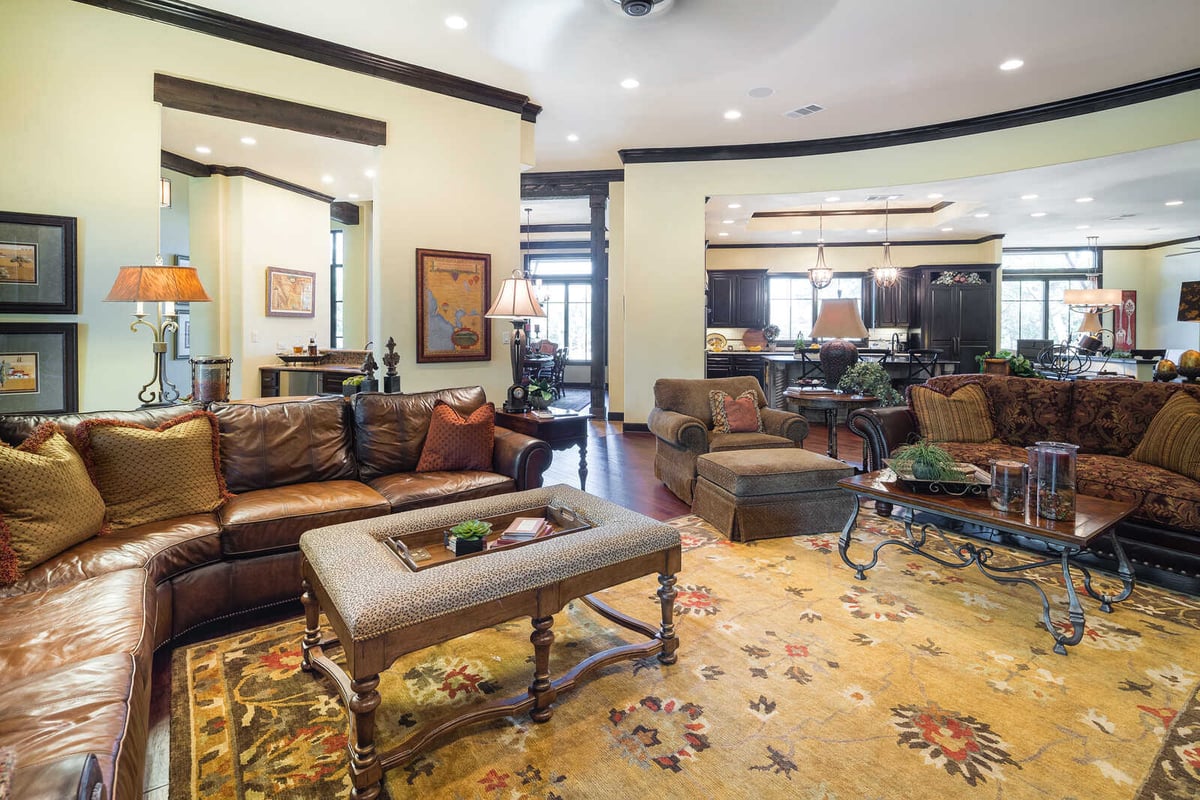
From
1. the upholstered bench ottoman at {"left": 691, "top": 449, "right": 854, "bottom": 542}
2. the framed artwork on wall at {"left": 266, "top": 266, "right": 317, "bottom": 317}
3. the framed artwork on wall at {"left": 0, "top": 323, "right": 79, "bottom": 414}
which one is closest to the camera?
the framed artwork on wall at {"left": 0, "top": 323, "right": 79, "bottom": 414}

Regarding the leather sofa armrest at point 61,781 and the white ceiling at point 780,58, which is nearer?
the leather sofa armrest at point 61,781

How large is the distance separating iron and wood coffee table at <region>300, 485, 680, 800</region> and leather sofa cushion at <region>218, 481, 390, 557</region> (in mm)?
489

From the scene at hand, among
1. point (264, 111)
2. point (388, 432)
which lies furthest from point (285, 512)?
point (264, 111)

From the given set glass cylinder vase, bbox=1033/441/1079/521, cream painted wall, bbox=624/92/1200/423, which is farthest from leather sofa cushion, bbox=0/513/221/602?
cream painted wall, bbox=624/92/1200/423

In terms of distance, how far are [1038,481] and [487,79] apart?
15.8ft

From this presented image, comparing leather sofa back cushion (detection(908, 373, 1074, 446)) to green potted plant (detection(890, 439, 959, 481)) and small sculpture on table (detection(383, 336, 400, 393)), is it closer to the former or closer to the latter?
green potted plant (detection(890, 439, 959, 481))

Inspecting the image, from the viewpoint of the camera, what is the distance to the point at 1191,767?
167 centimetres

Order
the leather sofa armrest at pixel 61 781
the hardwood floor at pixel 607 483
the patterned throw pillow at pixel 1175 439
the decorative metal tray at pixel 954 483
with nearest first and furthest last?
the leather sofa armrest at pixel 61 781 < the hardwood floor at pixel 607 483 < the decorative metal tray at pixel 954 483 < the patterned throw pillow at pixel 1175 439

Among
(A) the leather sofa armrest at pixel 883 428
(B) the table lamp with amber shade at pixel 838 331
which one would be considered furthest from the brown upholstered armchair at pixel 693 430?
(B) the table lamp with amber shade at pixel 838 331

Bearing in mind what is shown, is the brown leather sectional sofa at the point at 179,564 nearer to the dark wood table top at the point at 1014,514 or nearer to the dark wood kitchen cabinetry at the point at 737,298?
the dark wood table top at the point at 1014,514

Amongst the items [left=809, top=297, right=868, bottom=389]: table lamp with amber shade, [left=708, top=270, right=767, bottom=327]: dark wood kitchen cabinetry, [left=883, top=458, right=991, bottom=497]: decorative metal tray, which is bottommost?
[left=883, top=458, right=991, bottom=497]: decorative metal tray

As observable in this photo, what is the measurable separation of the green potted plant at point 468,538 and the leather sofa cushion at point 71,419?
1.57m

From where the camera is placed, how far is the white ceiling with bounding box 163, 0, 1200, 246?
391 centimetres

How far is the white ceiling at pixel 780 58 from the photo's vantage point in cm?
391
